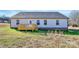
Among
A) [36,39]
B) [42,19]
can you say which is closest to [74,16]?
[42,19]

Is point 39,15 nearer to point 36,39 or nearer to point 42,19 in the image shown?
point 42,19

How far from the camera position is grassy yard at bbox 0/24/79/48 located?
3.65m

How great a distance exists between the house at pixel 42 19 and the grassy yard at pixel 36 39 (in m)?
0.08

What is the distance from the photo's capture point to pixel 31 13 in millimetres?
3668

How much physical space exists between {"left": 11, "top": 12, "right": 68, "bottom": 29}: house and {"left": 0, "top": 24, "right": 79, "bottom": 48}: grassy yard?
0.26ft

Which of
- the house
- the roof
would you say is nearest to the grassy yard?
the house

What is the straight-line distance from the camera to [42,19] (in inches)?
146

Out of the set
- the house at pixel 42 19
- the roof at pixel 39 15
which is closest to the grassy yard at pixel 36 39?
the house at pixel 42 19

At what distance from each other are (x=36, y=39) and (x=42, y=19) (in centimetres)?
26
